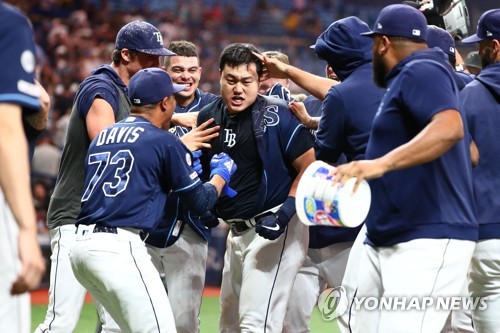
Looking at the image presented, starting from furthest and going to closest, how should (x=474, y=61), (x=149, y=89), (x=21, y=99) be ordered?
(x=474, y=61) → (x=149, y=89) → (x=21, y=99)

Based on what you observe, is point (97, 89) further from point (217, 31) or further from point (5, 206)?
point (217, 31)

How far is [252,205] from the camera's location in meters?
5.81

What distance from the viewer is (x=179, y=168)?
195 inches

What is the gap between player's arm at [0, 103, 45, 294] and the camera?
2904mm

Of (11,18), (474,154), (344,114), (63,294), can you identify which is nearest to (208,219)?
(63,294)

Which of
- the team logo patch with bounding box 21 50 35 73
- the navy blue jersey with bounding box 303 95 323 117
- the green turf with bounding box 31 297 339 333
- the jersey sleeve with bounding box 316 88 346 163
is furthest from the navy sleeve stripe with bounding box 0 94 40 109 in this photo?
the green turf with bounding box 31 297 339 333

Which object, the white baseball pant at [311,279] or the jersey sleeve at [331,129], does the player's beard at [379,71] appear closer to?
the jersey sleeve at [331,129]

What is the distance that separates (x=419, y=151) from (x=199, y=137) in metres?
2.18

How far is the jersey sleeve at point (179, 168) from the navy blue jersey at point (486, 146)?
181cm

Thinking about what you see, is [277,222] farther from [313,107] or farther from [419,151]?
[419,151]

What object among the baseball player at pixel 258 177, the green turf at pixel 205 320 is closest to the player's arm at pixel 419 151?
the baseball player at pixel 258 177

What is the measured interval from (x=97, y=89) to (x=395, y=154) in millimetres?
2612

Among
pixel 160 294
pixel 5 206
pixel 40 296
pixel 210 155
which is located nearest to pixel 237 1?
pixel 40 296

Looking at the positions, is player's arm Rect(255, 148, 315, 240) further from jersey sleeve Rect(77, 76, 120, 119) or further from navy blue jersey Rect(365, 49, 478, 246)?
navy blue jersey Rect(365, 49, 478, 246)
